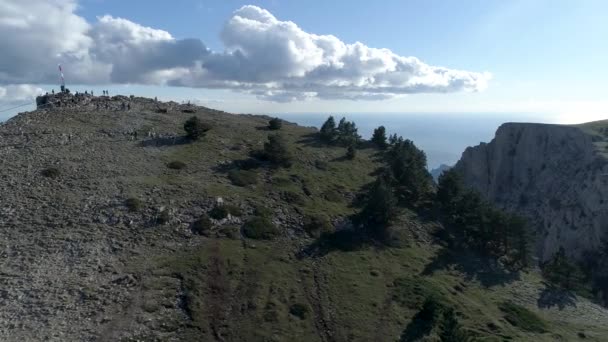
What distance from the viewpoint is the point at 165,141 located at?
74.6m

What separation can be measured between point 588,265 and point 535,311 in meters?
39.0

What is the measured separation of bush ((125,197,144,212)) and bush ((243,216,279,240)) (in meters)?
11.0

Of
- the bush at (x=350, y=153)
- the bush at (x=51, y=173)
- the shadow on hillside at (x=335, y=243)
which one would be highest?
the bush at (x=350, y=153)

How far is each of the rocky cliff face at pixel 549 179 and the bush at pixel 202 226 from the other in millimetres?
68338

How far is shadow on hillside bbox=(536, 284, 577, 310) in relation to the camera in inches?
2279

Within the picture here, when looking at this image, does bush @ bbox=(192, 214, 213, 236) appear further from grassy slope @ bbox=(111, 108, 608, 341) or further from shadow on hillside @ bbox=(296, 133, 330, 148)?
shadow on hillside @ bbox=(296, 133, 330, 148)

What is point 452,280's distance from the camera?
56906mm

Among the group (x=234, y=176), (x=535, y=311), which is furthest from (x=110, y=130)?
(x=535, y=311)

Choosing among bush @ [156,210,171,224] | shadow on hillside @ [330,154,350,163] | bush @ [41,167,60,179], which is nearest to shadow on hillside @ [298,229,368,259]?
bush @ [156,210,171,224]

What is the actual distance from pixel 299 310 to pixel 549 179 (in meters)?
88.0

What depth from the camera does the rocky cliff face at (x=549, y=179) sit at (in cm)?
9362

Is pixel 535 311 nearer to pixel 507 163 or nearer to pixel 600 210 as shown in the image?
pixel 600 210

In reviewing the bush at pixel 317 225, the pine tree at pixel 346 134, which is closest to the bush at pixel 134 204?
the bush at pixel 317 225

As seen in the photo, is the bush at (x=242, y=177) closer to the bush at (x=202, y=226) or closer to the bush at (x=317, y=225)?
the bush at (x=317, y=225)
